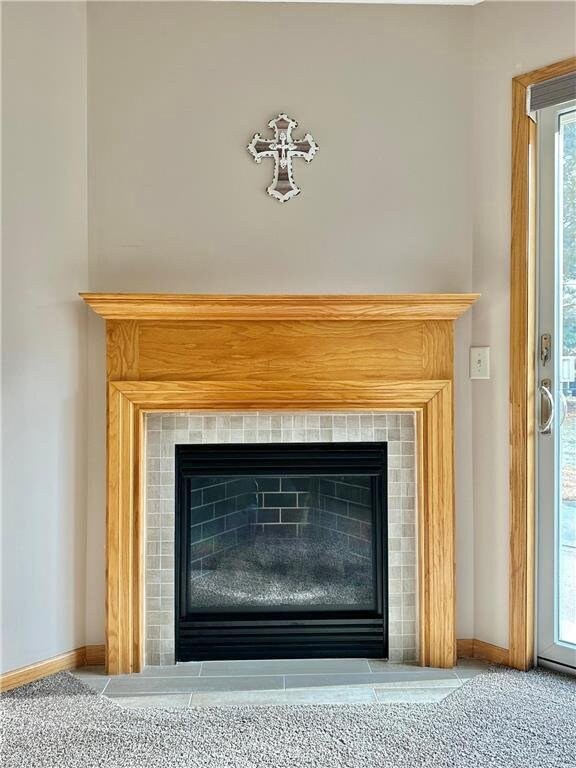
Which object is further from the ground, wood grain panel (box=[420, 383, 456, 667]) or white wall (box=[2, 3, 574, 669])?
white wall (box=[2, 3, 574, 669])

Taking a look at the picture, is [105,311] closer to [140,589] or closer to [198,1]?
[140,589]

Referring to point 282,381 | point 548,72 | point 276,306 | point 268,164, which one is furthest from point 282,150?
point 548,72

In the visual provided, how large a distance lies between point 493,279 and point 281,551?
1288 millimetres

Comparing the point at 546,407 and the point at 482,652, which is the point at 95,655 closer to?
the point at 482,652

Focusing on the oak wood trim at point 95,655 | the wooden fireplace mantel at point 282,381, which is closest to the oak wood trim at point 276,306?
the wooden fireplace mantel at point 282,381

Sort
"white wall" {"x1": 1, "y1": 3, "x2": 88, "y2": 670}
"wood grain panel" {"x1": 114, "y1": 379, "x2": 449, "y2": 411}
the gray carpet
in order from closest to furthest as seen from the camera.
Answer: the gray carpet, "white wall" {"x1": 1, "y1": 3, "x2": 88, "y2": 670}, "wood grain panel" {"x1": 114, "y1": 379, "x2": 449, "y2": 411}

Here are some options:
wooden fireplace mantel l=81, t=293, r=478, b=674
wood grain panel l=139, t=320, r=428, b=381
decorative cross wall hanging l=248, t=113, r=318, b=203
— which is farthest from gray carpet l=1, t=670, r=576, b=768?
decorative cross wall hanging l=248, t=113, r=318, b=203

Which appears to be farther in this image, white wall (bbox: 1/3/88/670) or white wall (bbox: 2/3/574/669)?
white wall (bbox: 2/3/574/669)

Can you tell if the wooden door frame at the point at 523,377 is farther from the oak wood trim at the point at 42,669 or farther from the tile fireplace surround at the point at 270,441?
the oak wood trim at the point at 42,669

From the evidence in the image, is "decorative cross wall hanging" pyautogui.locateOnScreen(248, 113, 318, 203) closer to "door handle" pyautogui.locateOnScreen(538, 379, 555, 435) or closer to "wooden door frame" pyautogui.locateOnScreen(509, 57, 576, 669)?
"wooden door frame" pyautogui.locateOnScreen(509, 57, 576, 669)

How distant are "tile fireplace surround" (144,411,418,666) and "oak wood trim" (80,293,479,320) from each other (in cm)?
37

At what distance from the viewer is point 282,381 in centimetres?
242

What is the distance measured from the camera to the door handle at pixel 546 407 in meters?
2.37

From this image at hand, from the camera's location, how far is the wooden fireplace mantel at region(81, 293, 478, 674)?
2393 millimetres
